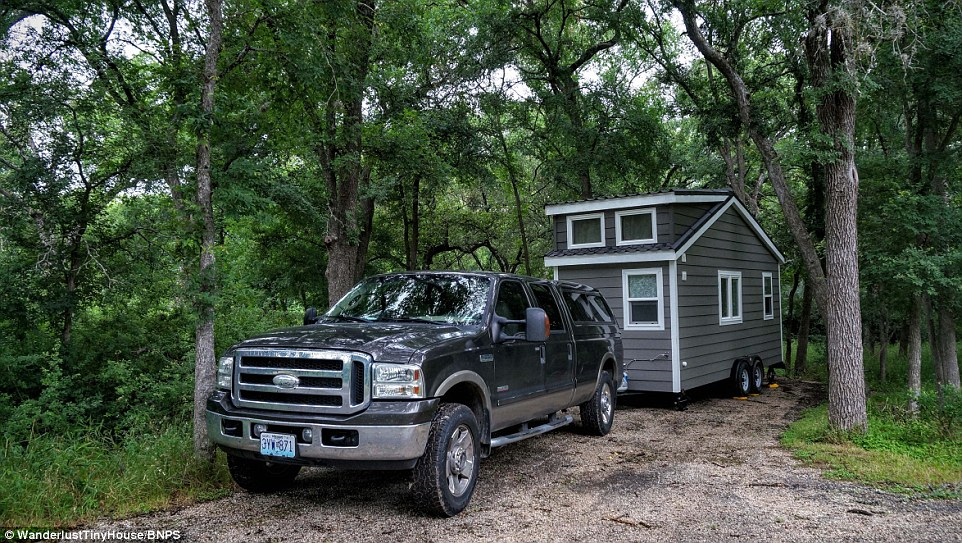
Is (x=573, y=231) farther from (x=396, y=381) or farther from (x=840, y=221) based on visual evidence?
(x=396, y=381)

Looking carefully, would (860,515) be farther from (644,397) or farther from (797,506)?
(644,397)

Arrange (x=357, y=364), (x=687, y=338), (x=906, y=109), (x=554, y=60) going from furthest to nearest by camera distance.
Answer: (x=554, y=60)
(x=906, y=109)
(x=687, y=338)
(x=357, y=364)

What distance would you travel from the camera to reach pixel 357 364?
465cm

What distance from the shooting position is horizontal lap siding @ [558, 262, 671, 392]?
1178cm

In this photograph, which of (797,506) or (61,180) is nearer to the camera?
(797,506)

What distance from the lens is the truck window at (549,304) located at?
7.17m

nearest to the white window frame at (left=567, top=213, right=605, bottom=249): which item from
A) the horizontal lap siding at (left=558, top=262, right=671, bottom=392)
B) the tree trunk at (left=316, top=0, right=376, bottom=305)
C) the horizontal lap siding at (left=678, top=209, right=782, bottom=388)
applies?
the horizontal lap siding at (left=558, top=262, right=671, bottom=392)

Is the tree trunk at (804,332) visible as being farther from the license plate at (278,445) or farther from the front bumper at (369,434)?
the license plate at (278,445)

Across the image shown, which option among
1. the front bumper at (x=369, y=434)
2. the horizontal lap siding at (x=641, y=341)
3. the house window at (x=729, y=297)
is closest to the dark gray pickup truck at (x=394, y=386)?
the front bumper at (x=369, y=434)

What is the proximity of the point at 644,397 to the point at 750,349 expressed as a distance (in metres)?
3.40

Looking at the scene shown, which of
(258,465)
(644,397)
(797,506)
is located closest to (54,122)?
(258,465)

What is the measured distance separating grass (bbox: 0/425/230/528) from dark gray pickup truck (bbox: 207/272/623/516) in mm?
581

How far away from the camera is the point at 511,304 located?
652 centimetres

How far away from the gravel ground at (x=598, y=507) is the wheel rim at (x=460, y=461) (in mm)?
229
